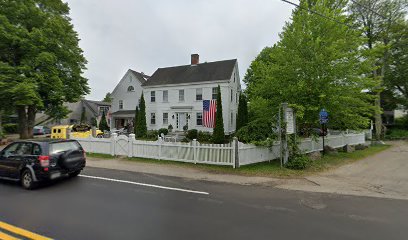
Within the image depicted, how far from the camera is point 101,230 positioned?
470 cm

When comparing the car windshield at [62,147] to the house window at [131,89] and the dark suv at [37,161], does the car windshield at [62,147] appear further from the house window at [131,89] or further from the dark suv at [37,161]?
the house window at [131,89]

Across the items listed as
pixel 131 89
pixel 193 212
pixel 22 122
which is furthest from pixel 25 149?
pixel 131 89

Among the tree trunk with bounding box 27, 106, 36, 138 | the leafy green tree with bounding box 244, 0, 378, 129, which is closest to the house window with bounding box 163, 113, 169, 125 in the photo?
the tree trunk with bounding box 27, 106, 36, 138

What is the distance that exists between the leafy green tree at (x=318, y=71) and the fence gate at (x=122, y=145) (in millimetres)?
7357

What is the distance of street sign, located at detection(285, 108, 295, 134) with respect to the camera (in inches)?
456

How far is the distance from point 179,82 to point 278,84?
2052 centimetres

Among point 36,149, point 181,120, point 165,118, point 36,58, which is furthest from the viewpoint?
point 165,118

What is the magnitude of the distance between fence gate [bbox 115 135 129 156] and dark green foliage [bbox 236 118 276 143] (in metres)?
6.21

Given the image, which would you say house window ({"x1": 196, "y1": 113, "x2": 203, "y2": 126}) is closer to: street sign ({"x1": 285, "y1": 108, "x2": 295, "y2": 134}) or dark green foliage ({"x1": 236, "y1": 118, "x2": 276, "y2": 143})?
dark green foliage ({"x1": 236, "y1": 118, "x2": 276, "y2": 143})

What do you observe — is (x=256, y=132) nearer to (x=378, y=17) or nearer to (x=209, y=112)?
(x=209, y=112)

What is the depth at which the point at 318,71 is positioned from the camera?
42.1ft

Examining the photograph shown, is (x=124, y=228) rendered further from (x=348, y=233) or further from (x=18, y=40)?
(x=18, y=40)

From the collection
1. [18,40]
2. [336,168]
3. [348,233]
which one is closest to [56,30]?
[18,40]

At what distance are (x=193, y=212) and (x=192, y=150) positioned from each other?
6286mm
